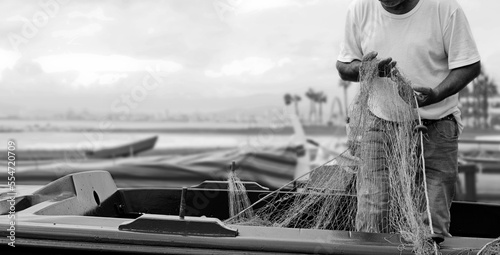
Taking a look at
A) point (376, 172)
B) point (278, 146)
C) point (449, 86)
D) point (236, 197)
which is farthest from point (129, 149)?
point (449, 86)

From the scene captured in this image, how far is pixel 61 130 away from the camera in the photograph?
6.80 meters

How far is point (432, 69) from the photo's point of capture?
2.69m

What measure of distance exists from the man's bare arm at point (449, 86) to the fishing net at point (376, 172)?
5cm

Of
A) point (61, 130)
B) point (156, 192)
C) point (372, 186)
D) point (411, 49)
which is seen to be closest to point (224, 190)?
point (156, 192)

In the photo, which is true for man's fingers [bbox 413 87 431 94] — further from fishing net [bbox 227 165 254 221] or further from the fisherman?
fishing net [bbox 227 165 254 221]

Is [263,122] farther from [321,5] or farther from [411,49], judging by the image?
[411,49]

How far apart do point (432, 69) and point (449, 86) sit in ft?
0.45

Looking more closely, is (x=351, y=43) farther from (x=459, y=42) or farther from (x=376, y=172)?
(x=376, y=172)

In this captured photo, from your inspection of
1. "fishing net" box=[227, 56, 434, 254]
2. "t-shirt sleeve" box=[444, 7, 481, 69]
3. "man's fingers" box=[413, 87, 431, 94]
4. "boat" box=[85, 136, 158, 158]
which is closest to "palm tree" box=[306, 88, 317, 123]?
"boat" box=[85, 136, 158, 158]

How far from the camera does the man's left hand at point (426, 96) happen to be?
8.27 feet

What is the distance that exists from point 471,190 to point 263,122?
2.32m

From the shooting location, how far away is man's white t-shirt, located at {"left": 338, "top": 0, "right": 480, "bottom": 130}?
2.62 m

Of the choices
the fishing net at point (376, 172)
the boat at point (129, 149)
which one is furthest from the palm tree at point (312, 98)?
the fishing net at point (376, 172)

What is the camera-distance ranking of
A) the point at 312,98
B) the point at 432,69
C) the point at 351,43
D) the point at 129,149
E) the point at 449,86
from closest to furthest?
the point at 449,86 < the point at 432,69 < the point at 351,43 < the point at 312,98 < the point at 129,149
